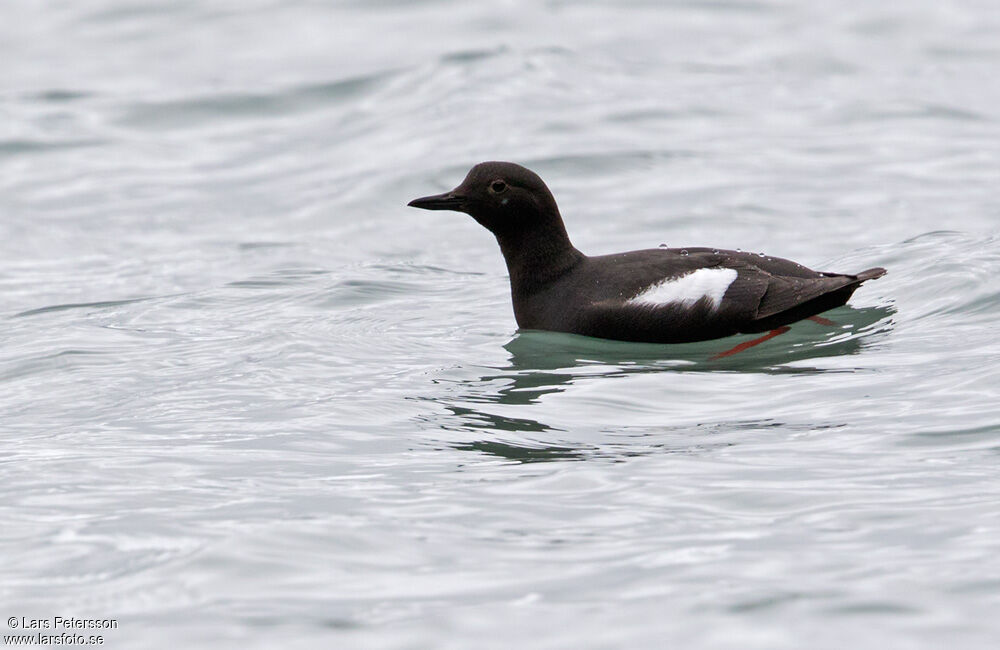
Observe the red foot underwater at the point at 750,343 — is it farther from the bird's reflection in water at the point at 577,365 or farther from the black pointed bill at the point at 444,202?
the black pointed bill at the point at 444,202

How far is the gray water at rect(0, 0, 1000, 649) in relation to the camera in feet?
14.7

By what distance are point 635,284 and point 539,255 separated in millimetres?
757

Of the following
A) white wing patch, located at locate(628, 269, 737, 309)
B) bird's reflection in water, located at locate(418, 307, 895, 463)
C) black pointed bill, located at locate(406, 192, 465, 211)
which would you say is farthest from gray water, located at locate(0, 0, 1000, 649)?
black pointed bill, located at locate(406, 192, 465, 211)

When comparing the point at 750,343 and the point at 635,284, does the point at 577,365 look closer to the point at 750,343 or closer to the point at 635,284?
the point at 635,284

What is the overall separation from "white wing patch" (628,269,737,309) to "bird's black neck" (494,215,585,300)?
69 centimetres

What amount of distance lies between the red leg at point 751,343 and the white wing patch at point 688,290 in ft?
0.77

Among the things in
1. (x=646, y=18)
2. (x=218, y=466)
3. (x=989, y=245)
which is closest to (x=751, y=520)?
(x=218, y=466)

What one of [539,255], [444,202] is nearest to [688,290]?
[539,255]

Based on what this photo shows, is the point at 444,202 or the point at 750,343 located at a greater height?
the point at 444,202

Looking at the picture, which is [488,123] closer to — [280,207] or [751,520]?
[280,207]

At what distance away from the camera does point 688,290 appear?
7.62 m

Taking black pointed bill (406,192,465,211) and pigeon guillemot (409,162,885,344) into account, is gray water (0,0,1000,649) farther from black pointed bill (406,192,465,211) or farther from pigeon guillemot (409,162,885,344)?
black pointed bill (406,192,465,211)

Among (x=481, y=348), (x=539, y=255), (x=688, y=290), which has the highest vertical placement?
(x=539, y=255)

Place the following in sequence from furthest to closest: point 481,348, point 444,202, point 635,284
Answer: point 444,202, point 481,348, point 635,284
